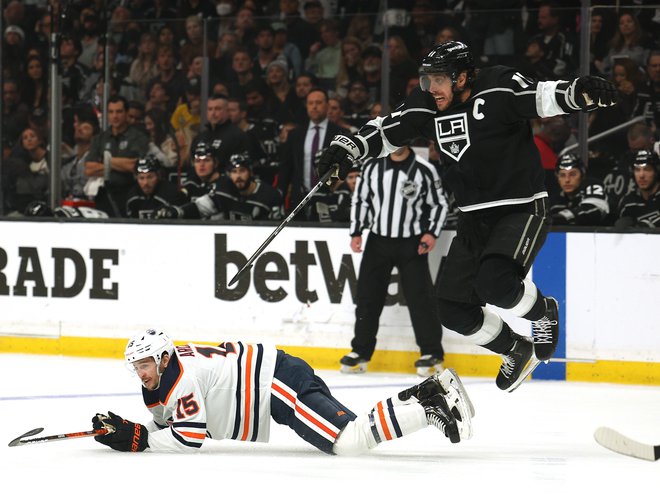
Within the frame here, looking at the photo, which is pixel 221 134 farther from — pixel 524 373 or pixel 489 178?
pixel 524 373

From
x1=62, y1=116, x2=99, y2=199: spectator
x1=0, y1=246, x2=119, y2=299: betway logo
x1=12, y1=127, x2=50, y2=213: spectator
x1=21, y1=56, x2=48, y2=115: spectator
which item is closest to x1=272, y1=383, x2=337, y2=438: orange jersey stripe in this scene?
x1=0, y1=246, x2=119, y2=299: betway logo

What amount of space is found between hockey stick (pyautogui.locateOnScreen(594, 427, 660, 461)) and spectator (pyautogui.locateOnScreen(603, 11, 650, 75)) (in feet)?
13.5

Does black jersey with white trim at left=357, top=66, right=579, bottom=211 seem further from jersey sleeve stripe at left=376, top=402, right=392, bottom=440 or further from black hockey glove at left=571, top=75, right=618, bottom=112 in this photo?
jersey sleeve stripe at left=376, top=402, right=392, bottom=440

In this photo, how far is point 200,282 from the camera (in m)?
8.18

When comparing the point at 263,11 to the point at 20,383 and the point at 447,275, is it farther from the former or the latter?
the point at 447,275

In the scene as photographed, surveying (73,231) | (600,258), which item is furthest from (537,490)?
(73,231)

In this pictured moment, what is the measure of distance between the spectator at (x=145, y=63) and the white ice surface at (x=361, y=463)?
135 inches

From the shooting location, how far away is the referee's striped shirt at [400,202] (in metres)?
7.61

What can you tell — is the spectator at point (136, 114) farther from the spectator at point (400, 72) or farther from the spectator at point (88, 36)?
the spectator at point (400, 72)

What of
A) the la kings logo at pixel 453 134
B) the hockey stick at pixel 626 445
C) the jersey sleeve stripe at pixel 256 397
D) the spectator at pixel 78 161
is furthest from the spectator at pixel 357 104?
the hockey stick at pixel 626 445

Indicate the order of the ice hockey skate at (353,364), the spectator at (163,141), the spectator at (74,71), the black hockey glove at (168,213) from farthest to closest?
the spectator at (74,71)
the spectator at (163,141)
the black hockey glove at (168,213)
the ice hockey skate at (353,364)

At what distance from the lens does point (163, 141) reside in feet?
30.4

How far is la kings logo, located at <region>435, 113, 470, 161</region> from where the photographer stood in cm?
502

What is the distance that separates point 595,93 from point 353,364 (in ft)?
11.0
